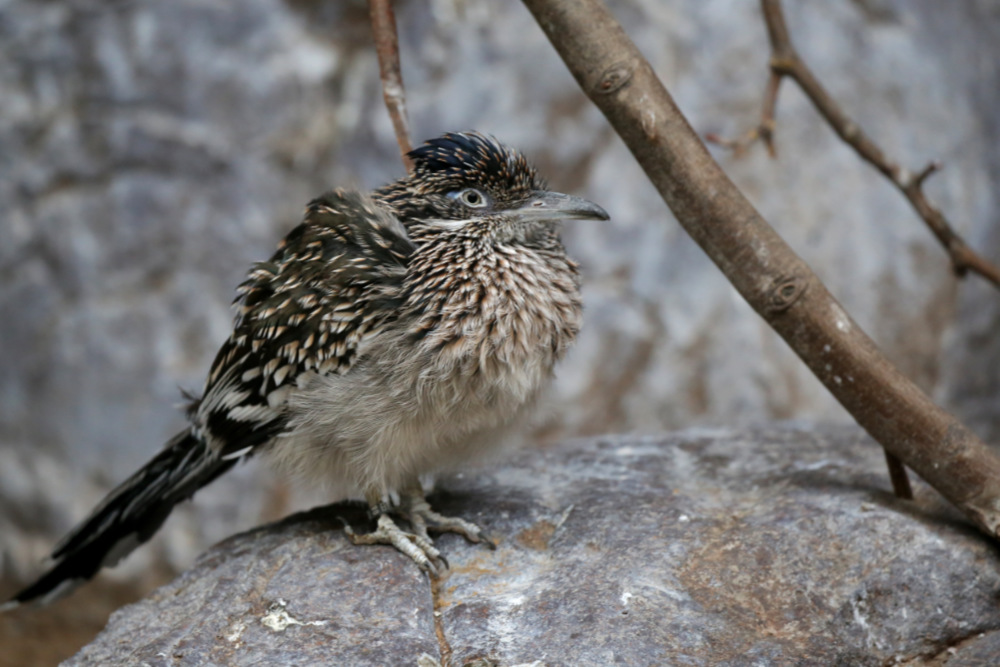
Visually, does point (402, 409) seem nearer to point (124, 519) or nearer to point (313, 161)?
point (124, 519)

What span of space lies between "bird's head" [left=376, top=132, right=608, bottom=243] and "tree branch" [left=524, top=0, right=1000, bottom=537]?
0.36 metres

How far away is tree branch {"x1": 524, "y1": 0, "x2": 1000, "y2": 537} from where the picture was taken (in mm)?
3373

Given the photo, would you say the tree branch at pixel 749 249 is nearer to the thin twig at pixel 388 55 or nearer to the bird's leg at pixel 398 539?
the thin twig at pixel 388 55

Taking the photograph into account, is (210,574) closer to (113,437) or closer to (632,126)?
(632,126)

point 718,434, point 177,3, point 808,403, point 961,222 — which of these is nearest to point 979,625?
point 718,434

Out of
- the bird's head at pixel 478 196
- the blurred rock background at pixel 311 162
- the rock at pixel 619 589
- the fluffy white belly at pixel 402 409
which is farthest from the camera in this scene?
the blurred rock background at pixel 311 162

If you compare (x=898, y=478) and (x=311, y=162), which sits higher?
(x=311, y=162)

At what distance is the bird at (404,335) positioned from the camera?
335cm

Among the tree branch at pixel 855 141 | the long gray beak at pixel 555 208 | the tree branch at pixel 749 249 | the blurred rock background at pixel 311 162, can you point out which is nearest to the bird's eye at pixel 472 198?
the long gray beak at pixel 555 208

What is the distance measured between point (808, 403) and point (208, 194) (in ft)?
13.5

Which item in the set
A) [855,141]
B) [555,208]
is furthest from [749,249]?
[855,141]

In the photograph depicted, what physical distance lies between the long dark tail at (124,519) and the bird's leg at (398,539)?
0.70 metres

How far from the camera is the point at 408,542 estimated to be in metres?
3.42

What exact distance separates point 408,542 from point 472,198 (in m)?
1.24
